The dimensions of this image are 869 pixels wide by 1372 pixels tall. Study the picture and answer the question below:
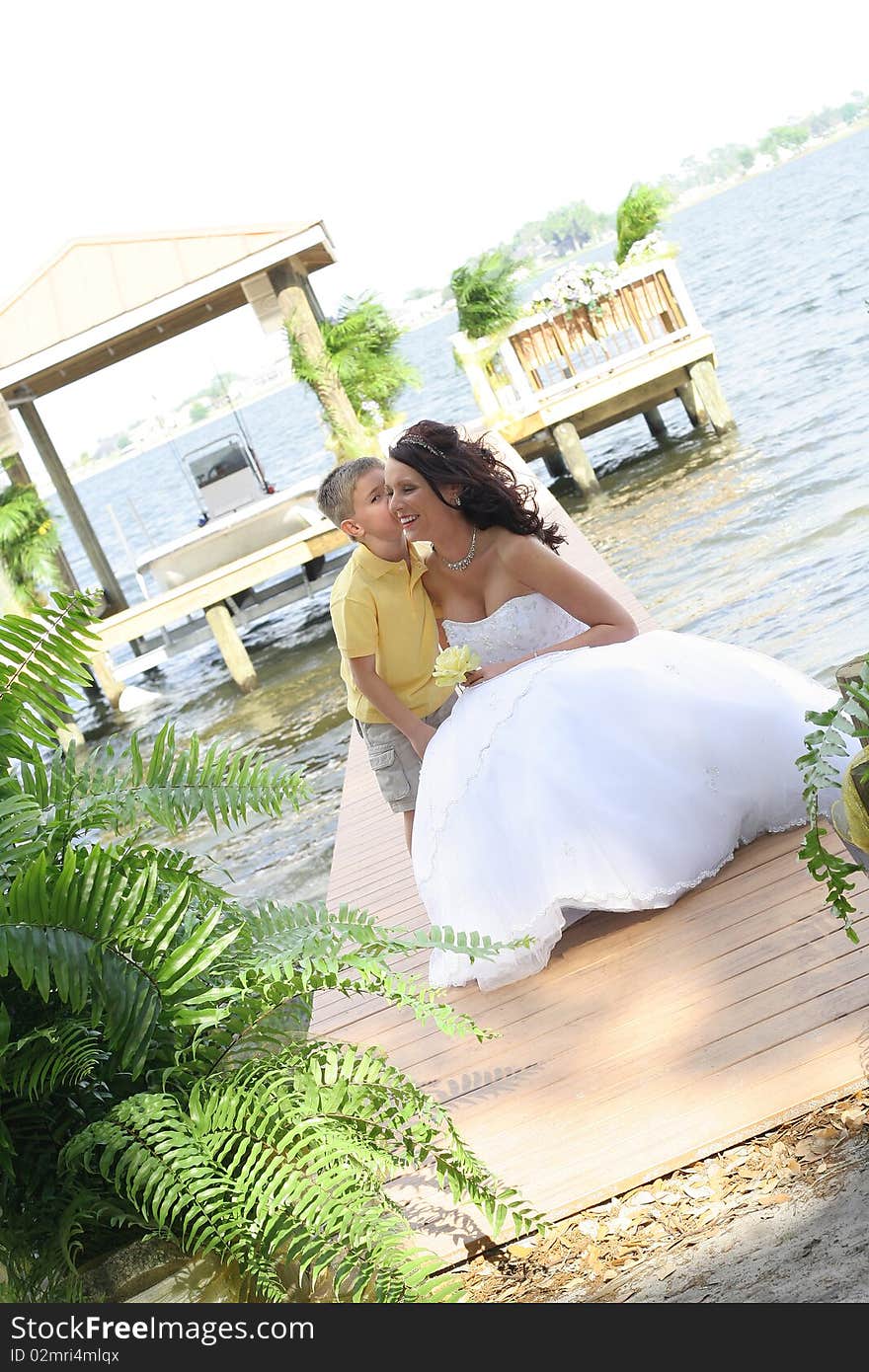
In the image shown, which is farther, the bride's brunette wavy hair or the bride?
the bride's brunette wavy hair

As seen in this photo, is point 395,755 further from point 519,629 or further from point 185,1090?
point 185,1090

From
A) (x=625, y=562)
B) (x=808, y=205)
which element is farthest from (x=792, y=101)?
(x=625, y=562)

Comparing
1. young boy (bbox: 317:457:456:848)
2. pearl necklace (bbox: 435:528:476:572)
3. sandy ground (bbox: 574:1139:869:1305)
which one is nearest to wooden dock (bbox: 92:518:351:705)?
young boy (bbox: 317:457:456:848)

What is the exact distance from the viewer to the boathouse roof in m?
16.9

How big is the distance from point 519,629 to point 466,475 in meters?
0.60

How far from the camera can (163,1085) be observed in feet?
9.96

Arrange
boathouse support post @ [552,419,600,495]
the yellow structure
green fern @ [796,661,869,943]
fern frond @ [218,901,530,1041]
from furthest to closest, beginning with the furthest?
boathouse support post @ [552,419,600,495]
the yellow structure
fern frond @ [218,901,530,1041]
green fern @ [796,661,869,943]

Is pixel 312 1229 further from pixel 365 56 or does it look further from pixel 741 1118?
pixel 365 56

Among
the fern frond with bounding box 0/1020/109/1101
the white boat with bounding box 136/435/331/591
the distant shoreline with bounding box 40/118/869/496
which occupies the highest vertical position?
the distant shoreline with bounding box 40/118/869/496

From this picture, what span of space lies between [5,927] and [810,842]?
1755 mm

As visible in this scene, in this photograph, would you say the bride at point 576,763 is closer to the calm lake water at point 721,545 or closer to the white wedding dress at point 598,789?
the white wedding dress at point 598,789

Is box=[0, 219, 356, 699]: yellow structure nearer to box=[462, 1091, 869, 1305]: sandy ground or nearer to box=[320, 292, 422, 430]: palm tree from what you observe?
box=[320, 292, 422, 430]: palm tree

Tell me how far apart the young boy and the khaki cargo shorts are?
0.04 meters

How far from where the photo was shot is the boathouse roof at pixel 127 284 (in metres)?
16.9
